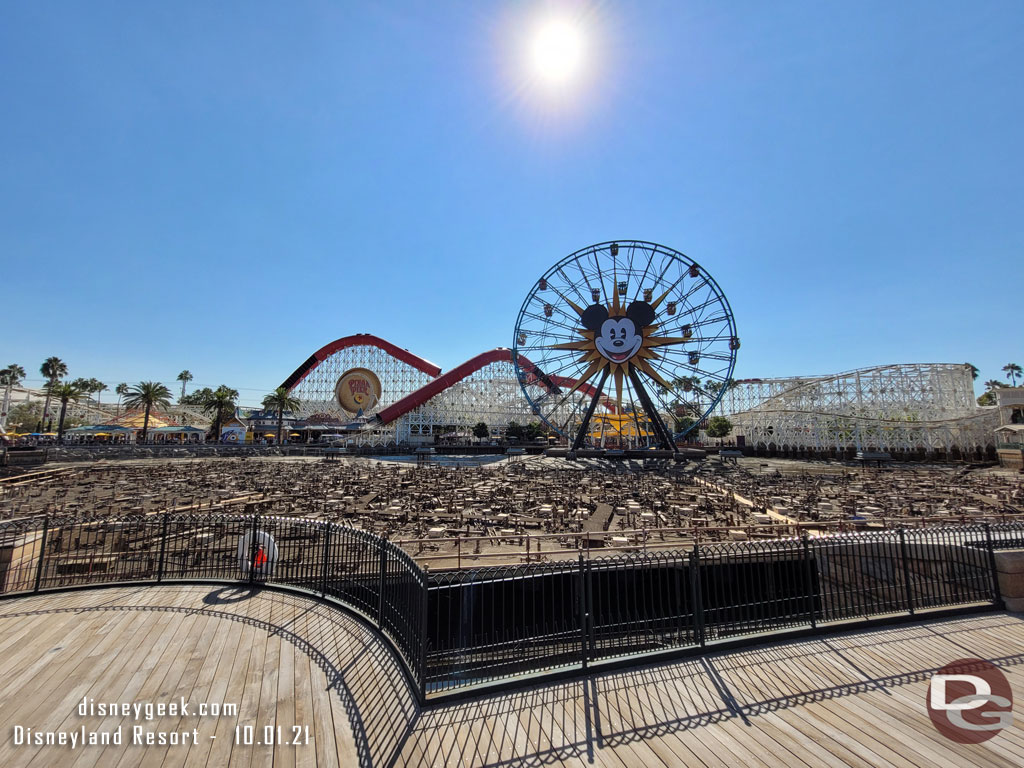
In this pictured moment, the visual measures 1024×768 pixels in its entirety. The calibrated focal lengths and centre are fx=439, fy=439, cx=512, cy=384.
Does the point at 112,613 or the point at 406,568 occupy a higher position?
the point at 406,568

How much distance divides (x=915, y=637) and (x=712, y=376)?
3100 cm

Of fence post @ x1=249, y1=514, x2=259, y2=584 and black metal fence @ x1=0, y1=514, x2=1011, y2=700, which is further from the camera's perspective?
fence post @ x1=249, y1=514, x2=259, y2=584

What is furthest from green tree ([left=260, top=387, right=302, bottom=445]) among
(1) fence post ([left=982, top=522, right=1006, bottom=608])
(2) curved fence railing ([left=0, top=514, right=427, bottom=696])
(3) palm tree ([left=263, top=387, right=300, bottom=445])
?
(1) fence post ([left=982, top=522, right=1006, bottom=608])

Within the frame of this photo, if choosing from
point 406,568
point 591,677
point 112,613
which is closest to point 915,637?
point 591,677

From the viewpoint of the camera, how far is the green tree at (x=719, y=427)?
206ft

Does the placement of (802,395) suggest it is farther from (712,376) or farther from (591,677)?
(591,677)

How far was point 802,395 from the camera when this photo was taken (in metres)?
52.5

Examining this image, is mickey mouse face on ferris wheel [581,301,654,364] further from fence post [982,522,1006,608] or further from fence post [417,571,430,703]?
fence post [417,571,430,703]

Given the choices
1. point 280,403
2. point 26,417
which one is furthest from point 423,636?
→ point 26,417

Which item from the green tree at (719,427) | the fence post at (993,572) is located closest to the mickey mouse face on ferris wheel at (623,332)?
the fence post at (993,572)

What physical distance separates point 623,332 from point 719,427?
36385 mm

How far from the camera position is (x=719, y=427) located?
6309 cm

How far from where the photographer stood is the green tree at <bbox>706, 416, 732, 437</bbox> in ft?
206

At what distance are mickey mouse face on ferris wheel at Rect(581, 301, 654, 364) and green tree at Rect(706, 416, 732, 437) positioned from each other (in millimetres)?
35357
